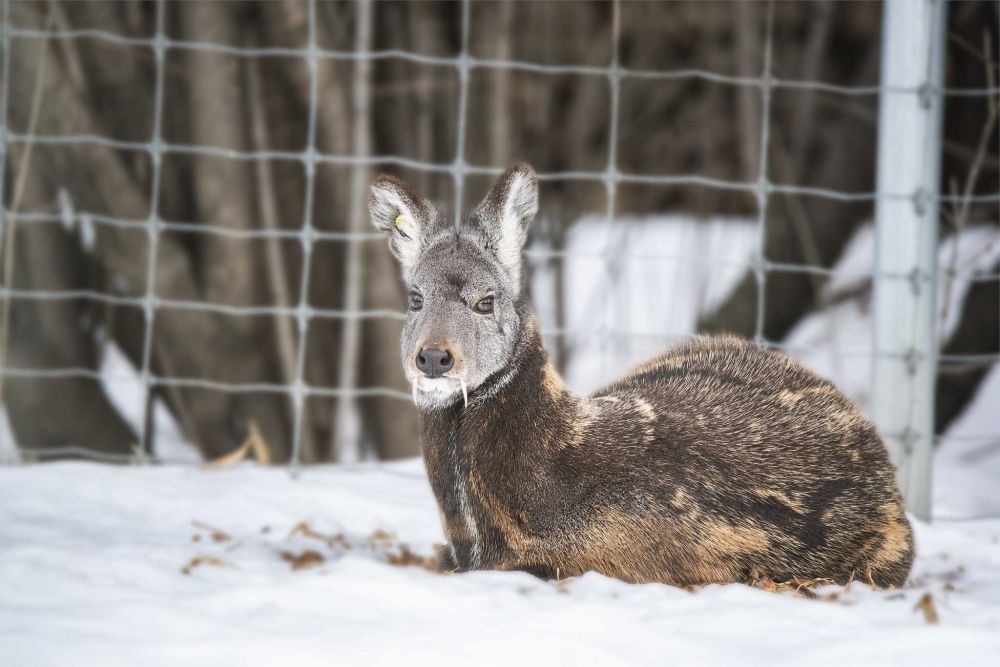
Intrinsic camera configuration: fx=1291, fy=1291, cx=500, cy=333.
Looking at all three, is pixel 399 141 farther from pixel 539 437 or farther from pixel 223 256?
pixel 539 437

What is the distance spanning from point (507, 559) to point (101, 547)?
4.18 ft

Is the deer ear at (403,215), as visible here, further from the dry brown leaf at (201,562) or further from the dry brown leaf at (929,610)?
the dry brown leaf at (929,610)

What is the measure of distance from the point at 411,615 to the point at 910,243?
108 inches

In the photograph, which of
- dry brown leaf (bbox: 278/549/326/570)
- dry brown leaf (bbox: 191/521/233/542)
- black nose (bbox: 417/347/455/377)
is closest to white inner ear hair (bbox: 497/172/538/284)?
black nose (bbox: 417/347/455/377)

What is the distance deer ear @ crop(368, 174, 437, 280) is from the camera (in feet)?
12.4

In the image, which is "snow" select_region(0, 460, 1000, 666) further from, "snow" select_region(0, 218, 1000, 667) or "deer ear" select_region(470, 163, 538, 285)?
"deer ear" select_region(470, 163, 538, 285)

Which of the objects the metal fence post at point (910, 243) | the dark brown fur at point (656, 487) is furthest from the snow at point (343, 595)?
the metal fence post at point (910, 243)

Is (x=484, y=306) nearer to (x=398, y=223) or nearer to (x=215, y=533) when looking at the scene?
(x=398, y=223)

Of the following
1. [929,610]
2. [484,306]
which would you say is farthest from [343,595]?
[929,610]

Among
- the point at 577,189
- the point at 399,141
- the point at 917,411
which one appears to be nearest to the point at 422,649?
the point at 917,411

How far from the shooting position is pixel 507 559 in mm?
3408

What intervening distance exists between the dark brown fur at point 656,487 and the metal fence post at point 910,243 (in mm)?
1192

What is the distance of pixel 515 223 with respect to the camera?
376cm

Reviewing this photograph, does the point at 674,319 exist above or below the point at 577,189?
below
